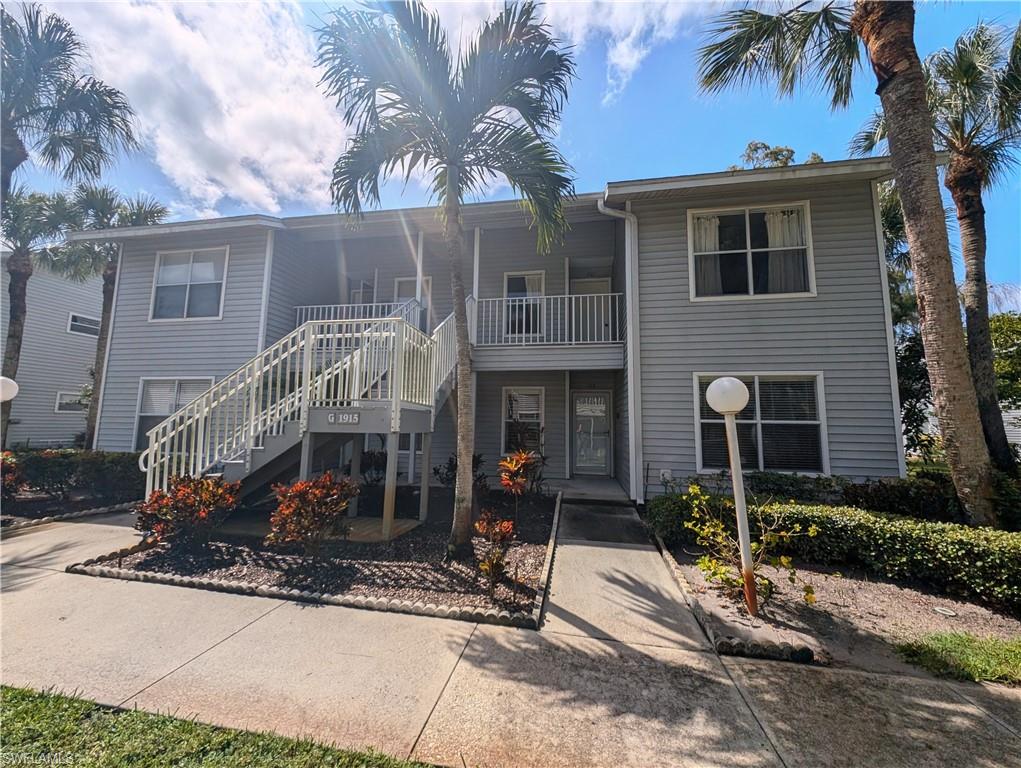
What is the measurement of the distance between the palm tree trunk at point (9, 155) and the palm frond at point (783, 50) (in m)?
14.6

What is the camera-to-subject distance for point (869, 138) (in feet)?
31.3

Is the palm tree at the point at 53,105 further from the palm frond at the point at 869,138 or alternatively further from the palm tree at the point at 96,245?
the palm frond at the point at 869,138

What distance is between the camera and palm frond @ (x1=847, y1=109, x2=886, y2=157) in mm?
9186

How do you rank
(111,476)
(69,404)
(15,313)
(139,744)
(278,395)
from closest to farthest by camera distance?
(139,744) → (278,395) → (111,476) → (15,313) → (69,404)

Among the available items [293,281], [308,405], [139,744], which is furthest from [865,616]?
[293,281]

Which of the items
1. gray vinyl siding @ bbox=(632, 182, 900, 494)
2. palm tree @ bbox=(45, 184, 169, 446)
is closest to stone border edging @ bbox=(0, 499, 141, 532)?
palm tree @ bbox=(45, 184, 169, 446)

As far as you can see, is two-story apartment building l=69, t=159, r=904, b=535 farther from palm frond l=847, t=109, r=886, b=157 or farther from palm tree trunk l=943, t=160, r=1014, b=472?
palm frond l=847, t=109, r=886, b=157

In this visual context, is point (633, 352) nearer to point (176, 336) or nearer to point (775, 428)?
point (775, 428)

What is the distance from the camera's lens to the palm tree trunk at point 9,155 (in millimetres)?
8992

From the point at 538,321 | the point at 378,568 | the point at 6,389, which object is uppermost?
the point at 538,321

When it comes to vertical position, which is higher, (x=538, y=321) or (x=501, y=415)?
(x=538, y=321)

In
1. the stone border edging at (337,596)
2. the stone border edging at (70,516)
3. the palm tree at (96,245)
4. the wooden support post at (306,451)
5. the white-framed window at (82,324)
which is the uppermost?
the palm tree at (96,245)

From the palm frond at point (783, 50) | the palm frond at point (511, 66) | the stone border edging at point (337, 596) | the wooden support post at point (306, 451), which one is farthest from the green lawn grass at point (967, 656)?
the palm frond at point (783, 50)

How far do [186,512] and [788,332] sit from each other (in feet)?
32.6
